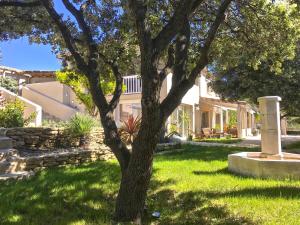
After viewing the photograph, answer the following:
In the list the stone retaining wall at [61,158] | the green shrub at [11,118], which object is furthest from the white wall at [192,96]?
the green shrub at [11,118]

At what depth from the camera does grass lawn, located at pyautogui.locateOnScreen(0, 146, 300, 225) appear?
6.34 metres

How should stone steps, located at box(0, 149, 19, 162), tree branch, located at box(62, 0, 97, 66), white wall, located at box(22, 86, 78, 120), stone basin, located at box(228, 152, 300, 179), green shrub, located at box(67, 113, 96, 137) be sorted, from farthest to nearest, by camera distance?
white wall, located at box(22, 86, 78, 120) → green shrub, located at box(67, 113, 96, 137) → stone steps, located at box(0, 149, 19, 162) → stone basin, located at box(228, 152, 300, 179) → tree branch, located at box(62, 0, 97, 66)

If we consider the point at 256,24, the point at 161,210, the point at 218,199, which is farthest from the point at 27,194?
the point at 256,24

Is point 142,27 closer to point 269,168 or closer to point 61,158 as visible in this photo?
point 269,168

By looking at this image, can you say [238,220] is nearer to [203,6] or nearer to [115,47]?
[115,47]

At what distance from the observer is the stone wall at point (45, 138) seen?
11.9m

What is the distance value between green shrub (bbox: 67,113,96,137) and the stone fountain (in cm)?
531

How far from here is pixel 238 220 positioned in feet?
20.4

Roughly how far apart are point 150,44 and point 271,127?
22.1ft

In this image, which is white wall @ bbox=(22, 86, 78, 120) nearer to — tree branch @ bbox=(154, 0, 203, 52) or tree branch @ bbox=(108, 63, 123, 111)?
tree branch @ bbox=(108, 63, 123, 111)

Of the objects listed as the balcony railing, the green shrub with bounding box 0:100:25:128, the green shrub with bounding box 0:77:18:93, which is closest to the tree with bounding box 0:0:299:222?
the green shrub with bounding box 0:100:25:128

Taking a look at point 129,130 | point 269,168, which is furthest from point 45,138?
point 269,168

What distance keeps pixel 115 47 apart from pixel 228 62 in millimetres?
3863

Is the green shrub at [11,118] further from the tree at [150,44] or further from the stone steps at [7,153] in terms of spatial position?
the tree at [150,44]
